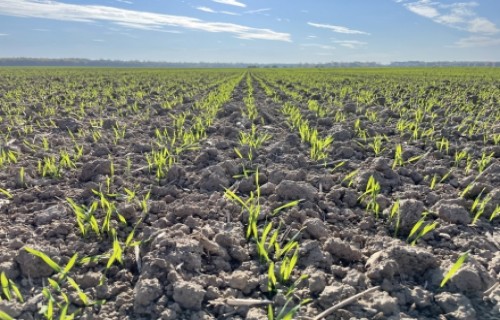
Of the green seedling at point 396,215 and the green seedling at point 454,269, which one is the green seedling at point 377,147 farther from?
the green seedling at point 454,269

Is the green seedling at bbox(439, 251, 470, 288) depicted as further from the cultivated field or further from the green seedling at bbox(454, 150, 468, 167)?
the green seedling at bbox(454, 150, 468, 167)

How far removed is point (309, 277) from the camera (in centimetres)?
193

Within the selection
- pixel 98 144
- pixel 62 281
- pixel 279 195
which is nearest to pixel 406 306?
pixel 279 195

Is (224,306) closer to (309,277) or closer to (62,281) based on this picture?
(309,277)

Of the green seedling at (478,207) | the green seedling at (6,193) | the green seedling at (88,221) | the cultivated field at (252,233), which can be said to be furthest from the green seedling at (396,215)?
the green seedling at (6,193)

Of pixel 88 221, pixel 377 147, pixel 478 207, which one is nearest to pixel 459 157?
pixel 377 147

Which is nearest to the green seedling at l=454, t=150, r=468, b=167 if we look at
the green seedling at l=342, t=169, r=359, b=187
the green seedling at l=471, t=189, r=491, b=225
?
the green seedling at l=471, t=189, r=491, b=225

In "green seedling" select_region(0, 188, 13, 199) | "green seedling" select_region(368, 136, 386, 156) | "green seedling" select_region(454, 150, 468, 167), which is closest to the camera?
"green seedling" select_region(0, 188, 13, 199)

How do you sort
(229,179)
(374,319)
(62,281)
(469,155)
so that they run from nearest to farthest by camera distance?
1. (374,319)
2. (62,281)
3. (229,179)
4. (469,155)

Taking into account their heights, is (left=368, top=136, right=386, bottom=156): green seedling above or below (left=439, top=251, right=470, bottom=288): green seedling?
above

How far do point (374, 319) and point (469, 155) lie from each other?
8.43 feet

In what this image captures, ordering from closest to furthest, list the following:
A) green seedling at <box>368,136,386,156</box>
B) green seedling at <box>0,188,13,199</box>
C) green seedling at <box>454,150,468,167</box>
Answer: green seedling at <box>0,188,13,199</box>, green seedling at <box>454,150,468,167</box>, green seedling at <box>368,136,386,156</box>

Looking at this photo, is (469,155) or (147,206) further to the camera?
(469,155)

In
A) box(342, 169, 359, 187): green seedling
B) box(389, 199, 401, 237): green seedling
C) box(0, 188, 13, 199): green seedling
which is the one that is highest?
box(342, 169, 359, 187): green seedling
